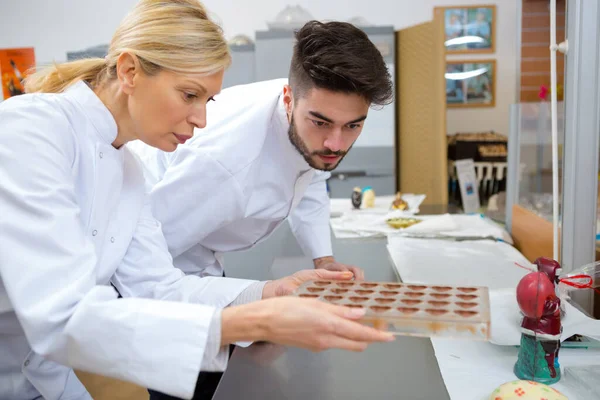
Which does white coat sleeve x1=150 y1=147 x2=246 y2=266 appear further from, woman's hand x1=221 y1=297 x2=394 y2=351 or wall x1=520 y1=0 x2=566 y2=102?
wall x1=520 y1=0 x2=566 y2=102

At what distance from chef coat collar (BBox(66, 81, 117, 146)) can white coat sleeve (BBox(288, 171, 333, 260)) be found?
2.73 ft

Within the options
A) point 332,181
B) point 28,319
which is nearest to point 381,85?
point 28,319

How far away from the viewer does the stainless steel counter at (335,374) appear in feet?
2.81

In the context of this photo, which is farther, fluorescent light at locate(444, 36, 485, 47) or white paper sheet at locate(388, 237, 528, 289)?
fluorescent light at locate(444, 36, 485, 47)

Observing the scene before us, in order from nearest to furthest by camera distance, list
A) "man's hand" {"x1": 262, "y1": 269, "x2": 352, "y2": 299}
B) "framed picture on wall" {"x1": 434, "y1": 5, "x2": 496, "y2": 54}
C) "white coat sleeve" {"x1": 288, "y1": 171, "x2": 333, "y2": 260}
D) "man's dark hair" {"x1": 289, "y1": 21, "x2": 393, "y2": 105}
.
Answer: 1. "man's hand" {"x1": 262, "y1": 269, "x2": 352, "y2": 299}
2. "man's dark hair" {"x1": 289, "y1": 21, "x2": 393, "y2": 105}
3. "white coat sleeve" {"x1": 288, "y1": 171, "x2": 333, "y2": 260}
4. "framed picture on wall" {"x1": 434, "y1": 5, "x2": 496, "y2": 54}

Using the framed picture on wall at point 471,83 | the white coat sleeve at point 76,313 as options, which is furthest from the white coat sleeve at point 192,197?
the framed picture on wall at point 471,83

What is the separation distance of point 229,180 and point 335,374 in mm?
615

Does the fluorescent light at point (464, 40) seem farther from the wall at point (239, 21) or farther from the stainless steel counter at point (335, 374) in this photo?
the stainless steel counter at point (335, 374)

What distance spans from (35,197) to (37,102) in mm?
213

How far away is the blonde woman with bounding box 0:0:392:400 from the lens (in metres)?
0.72

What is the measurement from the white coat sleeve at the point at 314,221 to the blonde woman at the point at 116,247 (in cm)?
58

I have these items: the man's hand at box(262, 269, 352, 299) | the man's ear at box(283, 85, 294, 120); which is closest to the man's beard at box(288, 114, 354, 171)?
the man's ear at box(283, 85, 294, 120)

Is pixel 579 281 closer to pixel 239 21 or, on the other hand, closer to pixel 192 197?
pixel 192 197

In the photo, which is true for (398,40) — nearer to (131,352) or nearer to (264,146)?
(264,146)
